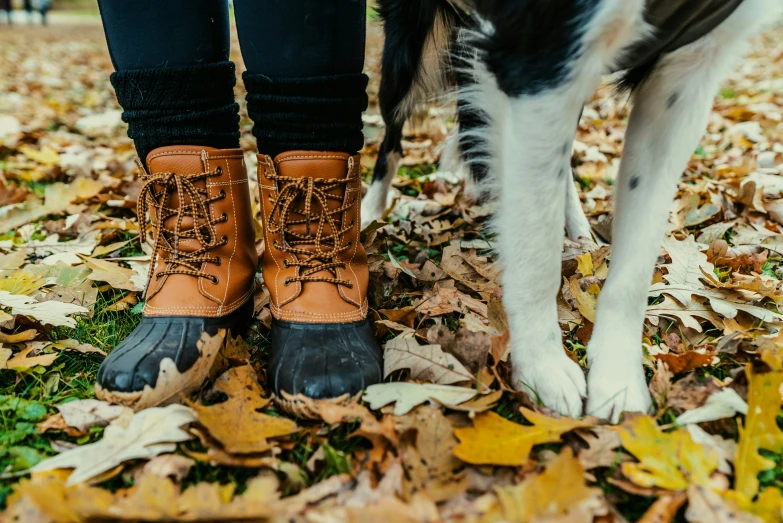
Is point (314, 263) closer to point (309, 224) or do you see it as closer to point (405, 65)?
point (309, 224)

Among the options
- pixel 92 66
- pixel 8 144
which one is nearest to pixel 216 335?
pixel 8 144

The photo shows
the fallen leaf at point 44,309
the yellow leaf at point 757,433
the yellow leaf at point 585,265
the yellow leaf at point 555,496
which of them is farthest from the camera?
the yellow leaf at point 585,265

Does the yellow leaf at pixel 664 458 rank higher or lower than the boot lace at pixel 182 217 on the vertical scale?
lower

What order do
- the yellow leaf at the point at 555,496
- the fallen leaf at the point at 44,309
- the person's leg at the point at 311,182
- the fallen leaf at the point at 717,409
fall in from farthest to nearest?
the fallen leaf at the point at 44,309
the person's leg at the point at 311,182
the fallen leaf at the point at 717,409
the yellow leaf at the point at 555,496

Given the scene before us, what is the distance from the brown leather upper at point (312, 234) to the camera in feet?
4.84

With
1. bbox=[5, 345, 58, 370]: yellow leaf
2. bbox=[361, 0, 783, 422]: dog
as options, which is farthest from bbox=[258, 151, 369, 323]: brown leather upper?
bbox=[5, 345, 58, 370]: yellow leaf

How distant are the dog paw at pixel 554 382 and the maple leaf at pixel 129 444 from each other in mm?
684

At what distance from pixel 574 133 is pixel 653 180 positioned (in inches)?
9.6

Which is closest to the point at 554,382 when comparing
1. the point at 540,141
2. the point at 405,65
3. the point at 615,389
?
the point at 615,389

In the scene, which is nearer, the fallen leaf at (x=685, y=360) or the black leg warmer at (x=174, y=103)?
the fallen leaf at (x=685, y=360)

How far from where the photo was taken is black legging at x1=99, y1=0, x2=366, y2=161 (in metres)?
1.39

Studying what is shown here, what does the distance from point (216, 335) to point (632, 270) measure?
3.09ft

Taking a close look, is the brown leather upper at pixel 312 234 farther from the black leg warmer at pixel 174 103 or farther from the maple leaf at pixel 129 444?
the maple leaf at pixel 129 444

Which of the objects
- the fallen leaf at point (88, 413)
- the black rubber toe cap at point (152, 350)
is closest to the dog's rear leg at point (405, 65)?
the black rubber toe cap at point (152, 350)
